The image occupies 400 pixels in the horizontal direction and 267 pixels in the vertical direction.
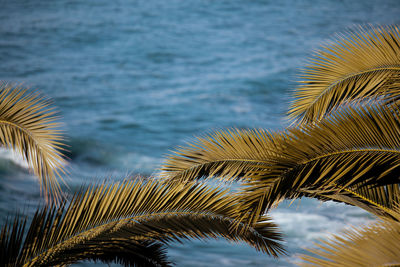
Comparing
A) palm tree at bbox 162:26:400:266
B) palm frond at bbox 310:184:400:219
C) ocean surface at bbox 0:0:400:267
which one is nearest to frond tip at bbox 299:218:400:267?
palm tree at bbox 162:26:400:266

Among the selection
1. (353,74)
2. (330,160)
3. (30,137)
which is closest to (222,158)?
(330,160)

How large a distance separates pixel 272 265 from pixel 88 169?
24.6ft

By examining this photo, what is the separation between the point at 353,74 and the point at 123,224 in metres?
2.80

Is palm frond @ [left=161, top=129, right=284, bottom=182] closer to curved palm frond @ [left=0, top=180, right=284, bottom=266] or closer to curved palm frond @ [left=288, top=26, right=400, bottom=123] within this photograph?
curved palm frond @ [left=0, top=180, right=284, bottom=266]

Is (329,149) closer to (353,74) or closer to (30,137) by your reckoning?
(353,74)

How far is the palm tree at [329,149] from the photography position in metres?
3.88

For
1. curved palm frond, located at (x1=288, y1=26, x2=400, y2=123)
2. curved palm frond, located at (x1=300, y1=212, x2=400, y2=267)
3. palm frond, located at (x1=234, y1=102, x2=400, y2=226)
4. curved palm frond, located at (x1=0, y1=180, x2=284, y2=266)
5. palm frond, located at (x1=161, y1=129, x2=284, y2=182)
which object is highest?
curved palm frond, located at (x1=288, y1=26, x2=400, y2=123)

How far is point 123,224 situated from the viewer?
3803 millimetres

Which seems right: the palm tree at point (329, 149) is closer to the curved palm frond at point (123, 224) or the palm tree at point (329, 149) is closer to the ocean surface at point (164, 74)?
the curved palm frond at point (123, 224)

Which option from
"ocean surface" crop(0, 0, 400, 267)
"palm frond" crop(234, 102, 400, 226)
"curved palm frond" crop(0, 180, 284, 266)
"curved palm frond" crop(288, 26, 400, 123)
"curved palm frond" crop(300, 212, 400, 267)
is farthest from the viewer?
"ocean surface" crop(0, 0, 400, 267)

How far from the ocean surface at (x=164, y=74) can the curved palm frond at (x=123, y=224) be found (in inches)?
268

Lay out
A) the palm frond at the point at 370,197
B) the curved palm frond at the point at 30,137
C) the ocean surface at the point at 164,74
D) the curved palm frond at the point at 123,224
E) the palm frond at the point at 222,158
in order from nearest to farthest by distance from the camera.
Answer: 1. the curved palm frond at the point at 123,224
2. the curved palm frond at the point at 30,137
3. the palm frond at the point at 370,197
4. the palm frond at the point at 222,158
5. the ocean surface at the point at 164,74

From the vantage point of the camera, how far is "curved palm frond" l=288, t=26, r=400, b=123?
15.7 feet

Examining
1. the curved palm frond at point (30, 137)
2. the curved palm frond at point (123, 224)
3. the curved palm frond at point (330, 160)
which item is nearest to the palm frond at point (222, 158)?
the curved palm frond at point (330, 160)
